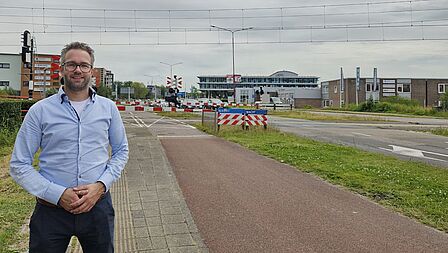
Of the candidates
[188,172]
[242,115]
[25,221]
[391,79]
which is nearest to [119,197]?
[25,221]

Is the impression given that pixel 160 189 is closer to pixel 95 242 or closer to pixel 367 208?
pixel 367 208

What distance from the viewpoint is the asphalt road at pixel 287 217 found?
15.4 feet

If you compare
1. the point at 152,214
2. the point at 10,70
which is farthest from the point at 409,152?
the point at 10,70

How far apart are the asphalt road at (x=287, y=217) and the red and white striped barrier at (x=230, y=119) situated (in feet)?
30.5

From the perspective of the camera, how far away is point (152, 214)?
5.75 meters

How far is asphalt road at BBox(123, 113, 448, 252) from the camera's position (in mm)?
4680

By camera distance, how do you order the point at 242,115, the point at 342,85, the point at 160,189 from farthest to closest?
the point at 342,85, the point at 242,115, the point at 160,189

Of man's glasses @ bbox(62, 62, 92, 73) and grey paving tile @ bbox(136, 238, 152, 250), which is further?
grey paving tile @ bbox(136, 238, 152, 250)

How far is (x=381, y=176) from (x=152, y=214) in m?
4.88

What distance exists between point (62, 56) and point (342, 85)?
80.0 meters

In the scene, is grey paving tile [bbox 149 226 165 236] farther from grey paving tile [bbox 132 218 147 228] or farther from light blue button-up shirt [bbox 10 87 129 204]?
light blue button-up shirt [bbox 10 87 129 204]

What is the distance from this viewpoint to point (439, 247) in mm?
4672

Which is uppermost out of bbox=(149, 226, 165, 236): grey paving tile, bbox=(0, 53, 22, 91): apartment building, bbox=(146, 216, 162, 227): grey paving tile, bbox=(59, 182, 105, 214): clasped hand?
bbox=(0, 53, 22, 91): apartment building

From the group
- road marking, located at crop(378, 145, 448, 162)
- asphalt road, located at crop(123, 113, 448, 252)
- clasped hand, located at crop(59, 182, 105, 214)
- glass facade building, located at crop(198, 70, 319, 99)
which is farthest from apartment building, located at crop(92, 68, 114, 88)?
glass facade building, located at crop(198, 70, 319, 99)
